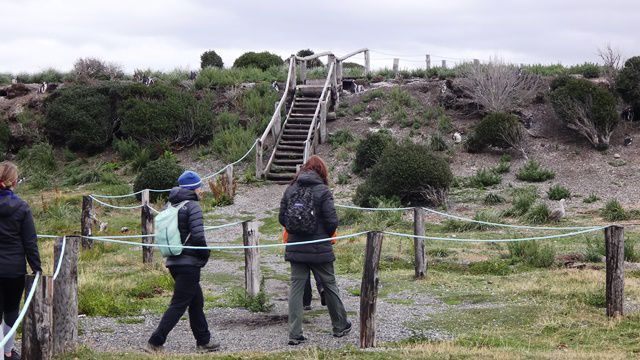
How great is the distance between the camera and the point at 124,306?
380 inches

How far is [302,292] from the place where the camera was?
7.97 m

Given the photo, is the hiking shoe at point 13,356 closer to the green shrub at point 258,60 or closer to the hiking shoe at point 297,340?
the hiking shoe at point 297,340

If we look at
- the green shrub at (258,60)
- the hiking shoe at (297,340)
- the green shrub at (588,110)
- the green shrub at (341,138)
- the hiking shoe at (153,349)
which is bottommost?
the hiking shoe at (297,340)

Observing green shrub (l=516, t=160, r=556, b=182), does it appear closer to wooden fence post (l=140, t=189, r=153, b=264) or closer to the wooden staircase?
the wooden staircase

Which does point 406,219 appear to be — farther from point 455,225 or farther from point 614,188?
point 614,188

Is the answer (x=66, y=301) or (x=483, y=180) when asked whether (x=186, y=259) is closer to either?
(x=66, y=301)

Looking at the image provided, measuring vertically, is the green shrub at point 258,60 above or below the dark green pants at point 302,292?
above

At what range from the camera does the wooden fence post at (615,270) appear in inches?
336

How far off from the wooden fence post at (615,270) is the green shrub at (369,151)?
45.2 feet

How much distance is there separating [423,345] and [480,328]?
1.20m

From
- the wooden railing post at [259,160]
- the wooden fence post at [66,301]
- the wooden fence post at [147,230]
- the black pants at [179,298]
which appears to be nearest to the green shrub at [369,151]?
the wooden railing post at [259,160]

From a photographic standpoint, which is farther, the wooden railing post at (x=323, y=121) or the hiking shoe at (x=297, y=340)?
the wooden railing post at (x=323, y=121)

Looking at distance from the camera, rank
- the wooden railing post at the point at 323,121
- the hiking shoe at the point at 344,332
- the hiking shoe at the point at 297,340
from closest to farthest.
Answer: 1. the hiking shoe at the point at 297,340
2. the hiking shoe at the point at 344,332
3. the wooden railing post at the point at 323,121

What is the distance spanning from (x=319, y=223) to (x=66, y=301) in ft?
7.93
